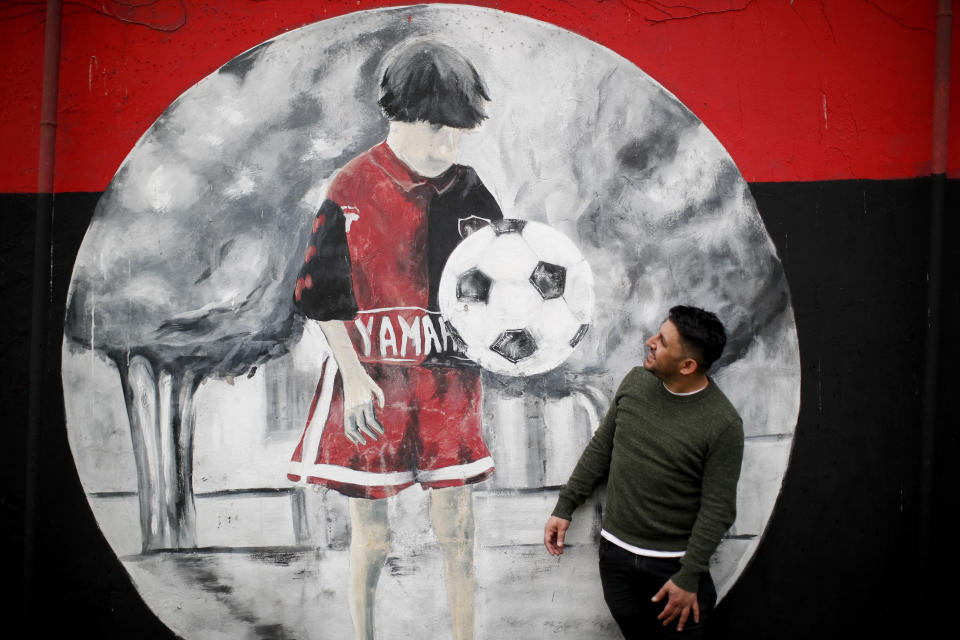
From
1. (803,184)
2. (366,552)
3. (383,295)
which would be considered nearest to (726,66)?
(803,184)

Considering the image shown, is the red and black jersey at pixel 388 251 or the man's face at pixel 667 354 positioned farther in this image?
the red and black jersey at pixel 388 251

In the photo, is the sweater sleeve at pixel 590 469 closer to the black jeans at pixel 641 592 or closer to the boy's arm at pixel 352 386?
the black jeans at pixel 641 592

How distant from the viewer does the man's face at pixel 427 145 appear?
2.48m

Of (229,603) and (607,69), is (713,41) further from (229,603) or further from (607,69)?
(229,603)

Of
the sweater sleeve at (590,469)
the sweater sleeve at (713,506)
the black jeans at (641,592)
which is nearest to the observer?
the sweater sleeve at (713,506)

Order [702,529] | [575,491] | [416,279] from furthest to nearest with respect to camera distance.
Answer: [416,279], [575,491], [702,529]

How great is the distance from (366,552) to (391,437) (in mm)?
465

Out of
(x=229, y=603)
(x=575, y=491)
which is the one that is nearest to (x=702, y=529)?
(x=575, y=491)

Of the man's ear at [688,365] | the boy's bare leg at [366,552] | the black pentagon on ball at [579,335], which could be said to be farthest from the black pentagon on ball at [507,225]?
the boy's bare leg at [366,552]

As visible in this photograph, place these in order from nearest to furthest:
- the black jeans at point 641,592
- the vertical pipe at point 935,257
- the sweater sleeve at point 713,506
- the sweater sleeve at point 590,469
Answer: the sweater sleeve at point 713,506 < the black jeans at point 641,592 < the sweater sleeve at point 590,469 < the vertical pipe at point 935,257

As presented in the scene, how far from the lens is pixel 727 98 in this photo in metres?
2.48

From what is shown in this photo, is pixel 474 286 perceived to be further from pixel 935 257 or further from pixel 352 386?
pixel 935 257

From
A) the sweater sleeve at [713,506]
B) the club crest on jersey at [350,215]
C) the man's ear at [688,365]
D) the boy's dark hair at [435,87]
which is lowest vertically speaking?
the sweater sleeve at [713,506]

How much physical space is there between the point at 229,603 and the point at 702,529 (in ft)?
6.01
